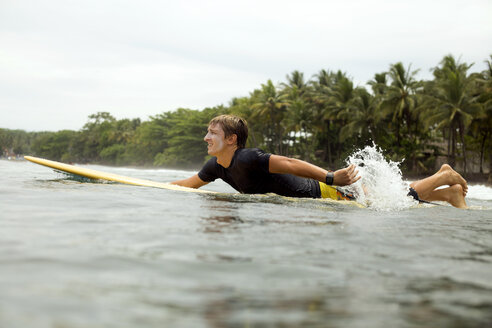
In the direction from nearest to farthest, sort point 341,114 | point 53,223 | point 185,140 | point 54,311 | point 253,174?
1. point 54,311
2. point 53,223
3. point 253,174
4. point 341,114
5. point 185,140

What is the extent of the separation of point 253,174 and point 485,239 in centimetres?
240

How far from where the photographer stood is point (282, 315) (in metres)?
1.20

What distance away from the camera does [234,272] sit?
1596mm

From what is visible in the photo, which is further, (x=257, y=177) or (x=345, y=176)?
(x=257, y=177)

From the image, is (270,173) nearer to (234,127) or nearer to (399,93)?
(234,127)

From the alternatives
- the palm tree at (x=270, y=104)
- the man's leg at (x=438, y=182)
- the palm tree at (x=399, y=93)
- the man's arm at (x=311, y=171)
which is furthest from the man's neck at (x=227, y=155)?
the palm tree at (x=270, y=104)

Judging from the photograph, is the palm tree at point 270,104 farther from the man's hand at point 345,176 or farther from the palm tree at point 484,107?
the man's hand at point 345,176

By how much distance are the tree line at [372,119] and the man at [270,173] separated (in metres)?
23.1

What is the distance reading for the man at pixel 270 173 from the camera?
4.17 m

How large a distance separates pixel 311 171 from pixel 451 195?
2076 millimetres

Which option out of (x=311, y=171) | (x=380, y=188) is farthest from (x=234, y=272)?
(x=380, y=188)

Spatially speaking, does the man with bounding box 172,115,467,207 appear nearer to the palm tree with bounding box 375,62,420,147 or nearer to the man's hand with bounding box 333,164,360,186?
the man's hand with bounding box 333,164,360,186

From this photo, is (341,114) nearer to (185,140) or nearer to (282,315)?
(185,140)

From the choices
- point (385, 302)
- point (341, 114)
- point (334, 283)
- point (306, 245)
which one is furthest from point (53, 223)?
point (341, 114)
